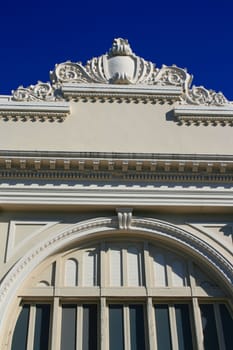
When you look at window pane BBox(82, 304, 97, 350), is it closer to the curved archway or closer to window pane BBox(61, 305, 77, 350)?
window pane BBox(61, 305, 77, 350)

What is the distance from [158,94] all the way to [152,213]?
4.41m

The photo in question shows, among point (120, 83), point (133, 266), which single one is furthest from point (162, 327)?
point (120, 83)

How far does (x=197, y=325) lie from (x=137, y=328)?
1.52 metres

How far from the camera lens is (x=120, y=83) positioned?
1599 centimetres

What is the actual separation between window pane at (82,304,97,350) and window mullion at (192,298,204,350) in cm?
253

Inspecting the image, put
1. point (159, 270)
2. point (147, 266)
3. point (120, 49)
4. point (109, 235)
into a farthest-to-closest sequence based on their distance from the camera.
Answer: point (120, 49) → point (109, 235) → point (159, 270) → point (147, 266)

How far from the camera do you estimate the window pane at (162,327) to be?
11719mm

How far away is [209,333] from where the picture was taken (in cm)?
1195

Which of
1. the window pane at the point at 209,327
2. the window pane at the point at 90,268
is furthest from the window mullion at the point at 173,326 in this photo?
the window pane at the point at 90,268

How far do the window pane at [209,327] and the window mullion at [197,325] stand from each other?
17cm

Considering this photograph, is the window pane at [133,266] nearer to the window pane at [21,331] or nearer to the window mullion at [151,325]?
the window mullion at [151,325]

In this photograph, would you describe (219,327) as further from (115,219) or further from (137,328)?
(115,219)

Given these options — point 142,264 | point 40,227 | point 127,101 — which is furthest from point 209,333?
point 127,101

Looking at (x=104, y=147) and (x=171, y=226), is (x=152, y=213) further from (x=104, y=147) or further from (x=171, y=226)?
(x=104, y=147)
